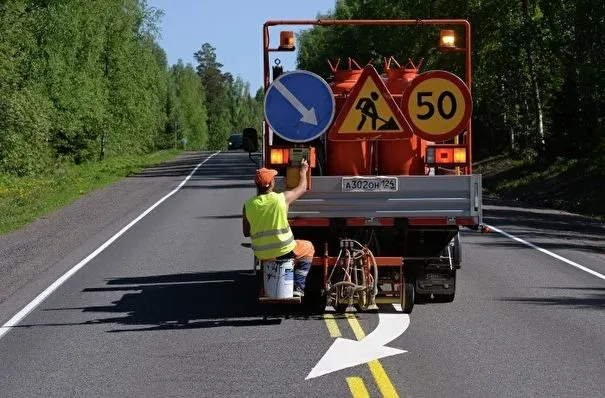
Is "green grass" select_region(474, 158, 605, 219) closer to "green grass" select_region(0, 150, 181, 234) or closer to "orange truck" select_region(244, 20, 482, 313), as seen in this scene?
"green grass" select_region(0, 150, 181, 234)

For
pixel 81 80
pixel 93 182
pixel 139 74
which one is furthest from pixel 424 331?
pixel 139 74

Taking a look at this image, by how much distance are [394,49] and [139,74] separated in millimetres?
23713

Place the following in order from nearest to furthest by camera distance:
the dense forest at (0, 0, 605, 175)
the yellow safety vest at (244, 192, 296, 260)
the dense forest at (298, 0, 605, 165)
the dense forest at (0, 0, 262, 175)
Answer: the yellow safety vest at (244, 192, 296, 260)
the dense forest at (298, 0, 605, 165)
the dense forest at (0, 0, 605, 175)
the dense forest at (0, 0, 262, 175)

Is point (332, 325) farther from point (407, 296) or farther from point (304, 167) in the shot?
point (304, 167)

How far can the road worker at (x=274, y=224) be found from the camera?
445 inches

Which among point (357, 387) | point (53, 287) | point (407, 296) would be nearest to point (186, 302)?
point (53, 287)

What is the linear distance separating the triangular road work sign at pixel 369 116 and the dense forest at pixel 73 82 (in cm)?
3049

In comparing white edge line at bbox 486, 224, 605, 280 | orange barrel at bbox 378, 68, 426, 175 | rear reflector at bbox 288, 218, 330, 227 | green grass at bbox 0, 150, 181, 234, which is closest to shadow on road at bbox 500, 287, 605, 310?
white edge line at bbox 486, 224, 605, 280

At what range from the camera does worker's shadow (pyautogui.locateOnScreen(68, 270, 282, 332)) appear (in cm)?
1178

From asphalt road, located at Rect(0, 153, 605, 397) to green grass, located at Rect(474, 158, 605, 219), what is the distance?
39.6 feet

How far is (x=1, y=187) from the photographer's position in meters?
42.0

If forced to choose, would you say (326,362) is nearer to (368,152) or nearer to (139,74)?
(368,152)

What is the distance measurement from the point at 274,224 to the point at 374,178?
118cm

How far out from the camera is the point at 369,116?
11961 mm
